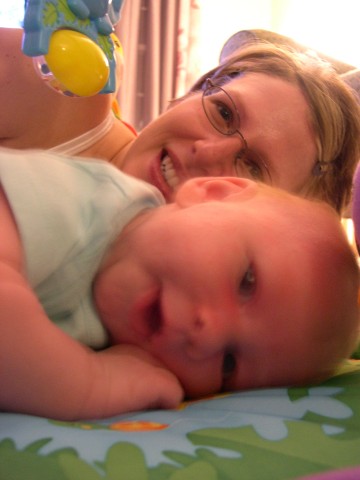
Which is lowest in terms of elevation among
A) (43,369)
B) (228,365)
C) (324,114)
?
(228,365)

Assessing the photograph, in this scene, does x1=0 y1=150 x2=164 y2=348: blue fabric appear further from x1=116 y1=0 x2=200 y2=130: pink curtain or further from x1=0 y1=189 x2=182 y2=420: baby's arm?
x1=116 y1=0 x2=200 y2=130: pink curtain

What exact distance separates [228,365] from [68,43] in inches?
21.5

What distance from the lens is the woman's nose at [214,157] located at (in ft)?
4.19

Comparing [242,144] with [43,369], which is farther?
[242,144]

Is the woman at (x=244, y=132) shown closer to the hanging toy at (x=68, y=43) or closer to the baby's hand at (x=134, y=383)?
the hanging toy at (x=68, y=43)

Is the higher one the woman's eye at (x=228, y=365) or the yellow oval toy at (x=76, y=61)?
the yellow oval toy at (x=76, y=61)

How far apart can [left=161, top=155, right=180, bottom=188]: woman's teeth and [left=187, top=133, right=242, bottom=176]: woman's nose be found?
0.04 m

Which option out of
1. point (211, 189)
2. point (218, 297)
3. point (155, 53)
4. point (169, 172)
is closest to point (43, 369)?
point (218, 297)

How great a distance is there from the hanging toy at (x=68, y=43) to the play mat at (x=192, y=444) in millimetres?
545

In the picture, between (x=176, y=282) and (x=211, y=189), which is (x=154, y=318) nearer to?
(x=176, y=282)

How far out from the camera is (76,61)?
36.2 inches

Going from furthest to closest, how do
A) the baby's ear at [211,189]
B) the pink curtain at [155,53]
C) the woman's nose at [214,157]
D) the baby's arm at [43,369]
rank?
Answer: the pink curtain at [155,53] < the woman's nose at [214,157] < the baby's ear at [211,189] < the baby's arm at [43,369]

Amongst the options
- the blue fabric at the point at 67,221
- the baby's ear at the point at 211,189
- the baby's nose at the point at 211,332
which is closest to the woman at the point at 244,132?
the baby's ear at the point at 211,189

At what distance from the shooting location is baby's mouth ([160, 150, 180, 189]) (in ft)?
4.21
